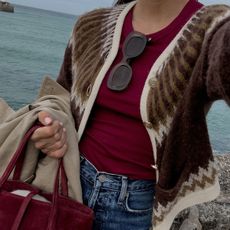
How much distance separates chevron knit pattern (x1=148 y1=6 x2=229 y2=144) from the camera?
73.2 inches

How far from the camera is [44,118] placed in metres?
2.05

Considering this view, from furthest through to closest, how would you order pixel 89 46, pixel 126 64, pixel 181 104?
pixel 89 46 → pixel 126 64 → pixel 181 104

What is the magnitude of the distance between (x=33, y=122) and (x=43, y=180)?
24 centimetres

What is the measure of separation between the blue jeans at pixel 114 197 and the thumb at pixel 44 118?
23 centimetres

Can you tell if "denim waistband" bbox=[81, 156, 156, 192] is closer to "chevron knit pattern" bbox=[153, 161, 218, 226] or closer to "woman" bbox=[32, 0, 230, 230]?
"woman" bbox=[32, 0, 230, 230]

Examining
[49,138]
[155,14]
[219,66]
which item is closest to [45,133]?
[49,138]

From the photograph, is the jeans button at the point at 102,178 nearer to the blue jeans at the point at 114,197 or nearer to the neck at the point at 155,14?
the blue jeans at the point at 114,197

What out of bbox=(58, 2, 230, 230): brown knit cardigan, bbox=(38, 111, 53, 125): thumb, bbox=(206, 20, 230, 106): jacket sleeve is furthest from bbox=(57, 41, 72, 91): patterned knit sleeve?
bbox=(206, 20, 230, 106): jacket sleeve

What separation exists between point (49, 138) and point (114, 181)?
12.4 inches

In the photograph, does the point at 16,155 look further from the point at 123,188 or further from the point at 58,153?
the point at 123,188

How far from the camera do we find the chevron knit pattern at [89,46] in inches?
86.1

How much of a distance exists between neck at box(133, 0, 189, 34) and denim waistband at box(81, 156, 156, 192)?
0.61 metres

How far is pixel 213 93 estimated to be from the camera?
1.67 m

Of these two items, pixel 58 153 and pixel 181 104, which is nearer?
pixel 181 104
